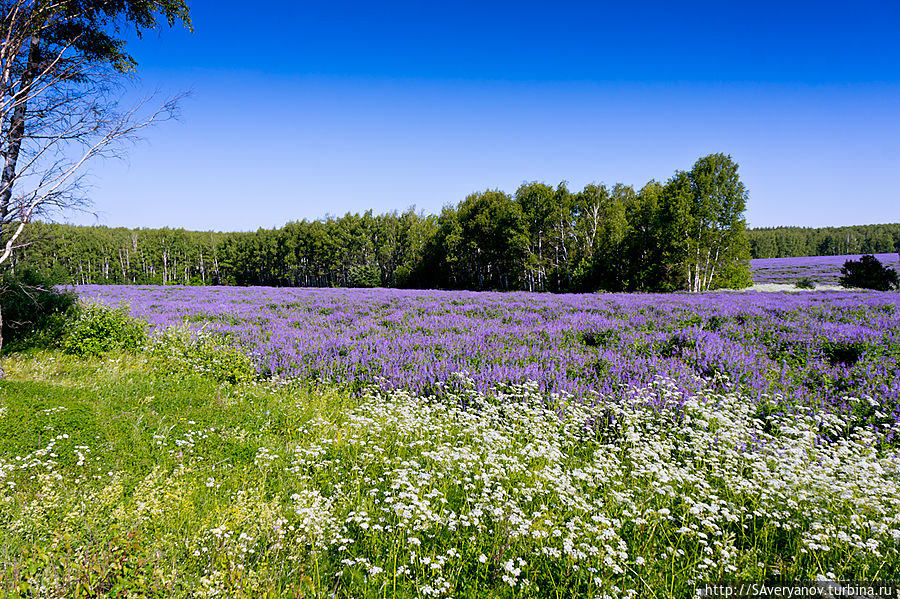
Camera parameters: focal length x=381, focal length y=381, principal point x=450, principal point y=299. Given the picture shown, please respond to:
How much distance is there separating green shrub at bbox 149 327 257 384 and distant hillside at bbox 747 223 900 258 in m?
133

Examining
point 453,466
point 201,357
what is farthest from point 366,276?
point 453,466

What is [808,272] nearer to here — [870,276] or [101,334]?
[870,276]

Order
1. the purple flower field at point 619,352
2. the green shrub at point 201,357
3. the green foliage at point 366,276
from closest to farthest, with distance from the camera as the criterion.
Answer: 1. the purple flower field at point 619,352
2. the green shrub at point 201,357
3. the green foliage at point 366,276

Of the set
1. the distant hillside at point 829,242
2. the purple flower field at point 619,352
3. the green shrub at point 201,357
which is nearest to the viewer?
the purple flower field at point 619,352

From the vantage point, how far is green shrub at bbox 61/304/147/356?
A: 8664 mm

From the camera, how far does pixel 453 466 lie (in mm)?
3854

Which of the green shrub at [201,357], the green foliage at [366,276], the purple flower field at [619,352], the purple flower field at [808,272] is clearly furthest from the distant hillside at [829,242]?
the green shrub at [201,357]

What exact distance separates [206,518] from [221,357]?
224 inches

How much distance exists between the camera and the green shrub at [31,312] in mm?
9070

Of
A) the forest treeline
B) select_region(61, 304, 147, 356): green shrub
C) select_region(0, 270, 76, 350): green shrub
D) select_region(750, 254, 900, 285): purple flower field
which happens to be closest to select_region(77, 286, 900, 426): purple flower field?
select_region(61, 304, 147, 356): green shrub

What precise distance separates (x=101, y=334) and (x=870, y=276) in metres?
42.0

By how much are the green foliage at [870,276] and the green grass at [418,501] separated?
33004 mm

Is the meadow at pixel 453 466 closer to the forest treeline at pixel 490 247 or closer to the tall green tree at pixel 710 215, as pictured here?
the forest treeline at pixel 490 247

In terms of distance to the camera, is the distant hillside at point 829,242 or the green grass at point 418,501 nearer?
the green grass at point 418,501
